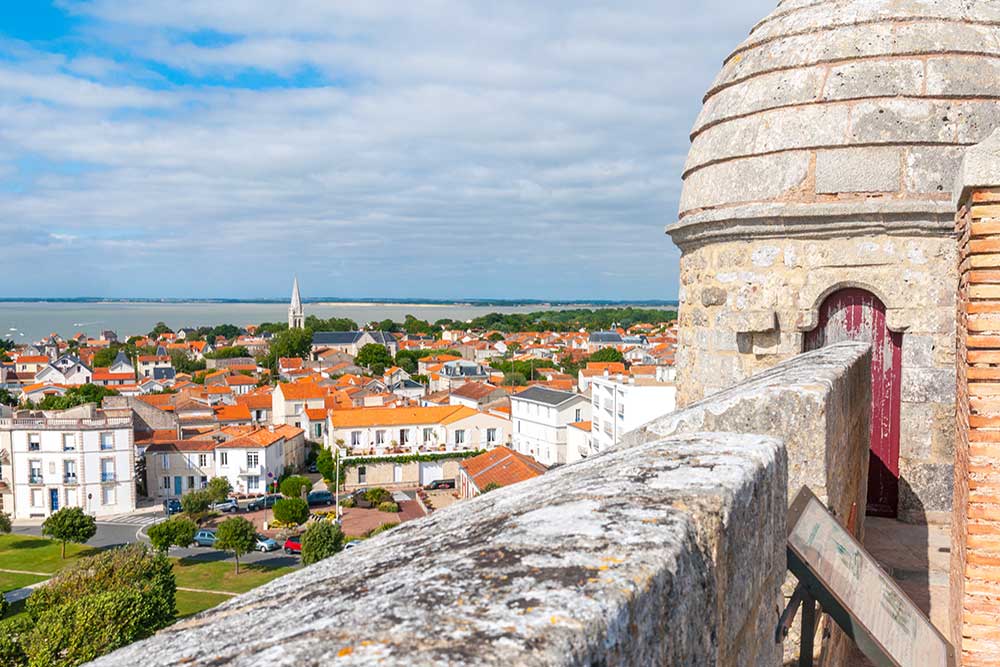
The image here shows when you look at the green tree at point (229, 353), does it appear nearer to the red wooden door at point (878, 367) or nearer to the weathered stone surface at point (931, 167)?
the red wooden door at point (878, 367)

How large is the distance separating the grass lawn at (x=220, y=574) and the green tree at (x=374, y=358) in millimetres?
59075

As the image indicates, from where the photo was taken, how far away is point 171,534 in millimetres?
33344

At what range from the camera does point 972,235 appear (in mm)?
3348

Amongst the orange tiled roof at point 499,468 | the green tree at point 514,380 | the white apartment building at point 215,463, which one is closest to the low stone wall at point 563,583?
the orange tiled roof at point 499,468

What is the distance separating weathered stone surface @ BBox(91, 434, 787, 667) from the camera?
111cm

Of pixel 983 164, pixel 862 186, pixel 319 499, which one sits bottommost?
pixel 319 499

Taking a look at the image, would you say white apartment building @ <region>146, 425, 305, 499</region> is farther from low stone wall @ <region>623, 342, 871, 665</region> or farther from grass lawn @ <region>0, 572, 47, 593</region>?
low stone wall @ <region>623, 342, 871, 665</region>

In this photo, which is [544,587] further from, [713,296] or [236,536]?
[236,536]

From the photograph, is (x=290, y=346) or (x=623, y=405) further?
(x=290, y=346)

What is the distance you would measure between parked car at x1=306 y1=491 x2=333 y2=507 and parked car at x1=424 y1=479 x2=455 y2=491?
588cm

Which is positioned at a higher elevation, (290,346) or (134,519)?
(290,346)

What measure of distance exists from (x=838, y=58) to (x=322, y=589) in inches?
258

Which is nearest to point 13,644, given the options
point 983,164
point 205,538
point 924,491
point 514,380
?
point 205,538

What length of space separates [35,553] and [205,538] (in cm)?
768
